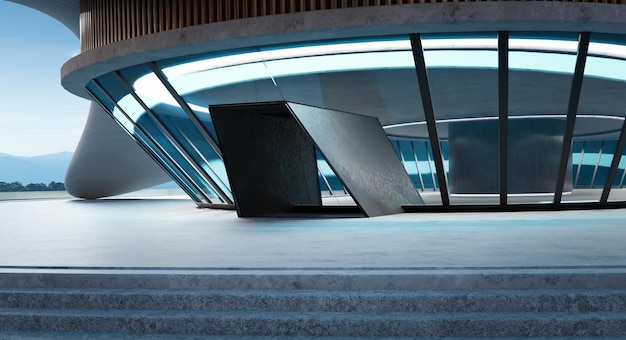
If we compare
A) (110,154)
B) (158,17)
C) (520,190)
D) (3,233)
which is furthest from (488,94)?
(110,154)

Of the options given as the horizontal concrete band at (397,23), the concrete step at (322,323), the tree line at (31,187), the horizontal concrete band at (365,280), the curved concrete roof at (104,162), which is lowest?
the concrete step at (322,323)

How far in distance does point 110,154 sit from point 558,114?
826 inches

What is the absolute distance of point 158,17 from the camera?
14930 millimetres

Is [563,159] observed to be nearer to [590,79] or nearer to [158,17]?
[590,79]

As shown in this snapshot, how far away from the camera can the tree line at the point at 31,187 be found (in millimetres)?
47975

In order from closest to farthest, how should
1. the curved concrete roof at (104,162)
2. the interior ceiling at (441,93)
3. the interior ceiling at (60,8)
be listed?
the interior ceiling at (441,93) < the interior ceiling at (60,8) < the curved concrete roof at (104,162)

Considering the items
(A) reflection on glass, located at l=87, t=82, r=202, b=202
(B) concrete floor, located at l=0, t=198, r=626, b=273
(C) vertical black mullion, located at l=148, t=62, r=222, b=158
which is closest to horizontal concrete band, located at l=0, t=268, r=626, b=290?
(B) concrete floor, located at l=0, t=198, r=626, b=273

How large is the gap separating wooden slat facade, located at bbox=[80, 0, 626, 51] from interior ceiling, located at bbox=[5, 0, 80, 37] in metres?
9.38

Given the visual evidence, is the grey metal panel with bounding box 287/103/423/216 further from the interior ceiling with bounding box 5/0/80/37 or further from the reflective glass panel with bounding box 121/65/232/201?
the interior ceiling with bounding box 5/0/80/37

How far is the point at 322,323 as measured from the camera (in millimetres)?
5887

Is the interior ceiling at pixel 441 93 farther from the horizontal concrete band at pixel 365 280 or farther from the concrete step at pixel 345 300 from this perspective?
the concrete step at pixel 345 300

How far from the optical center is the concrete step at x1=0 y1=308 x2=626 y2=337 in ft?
18.9

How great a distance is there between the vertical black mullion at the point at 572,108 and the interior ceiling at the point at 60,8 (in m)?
17.5

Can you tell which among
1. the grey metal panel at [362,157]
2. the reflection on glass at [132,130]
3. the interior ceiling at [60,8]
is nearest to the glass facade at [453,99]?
the grey metal panel at [362,157]
